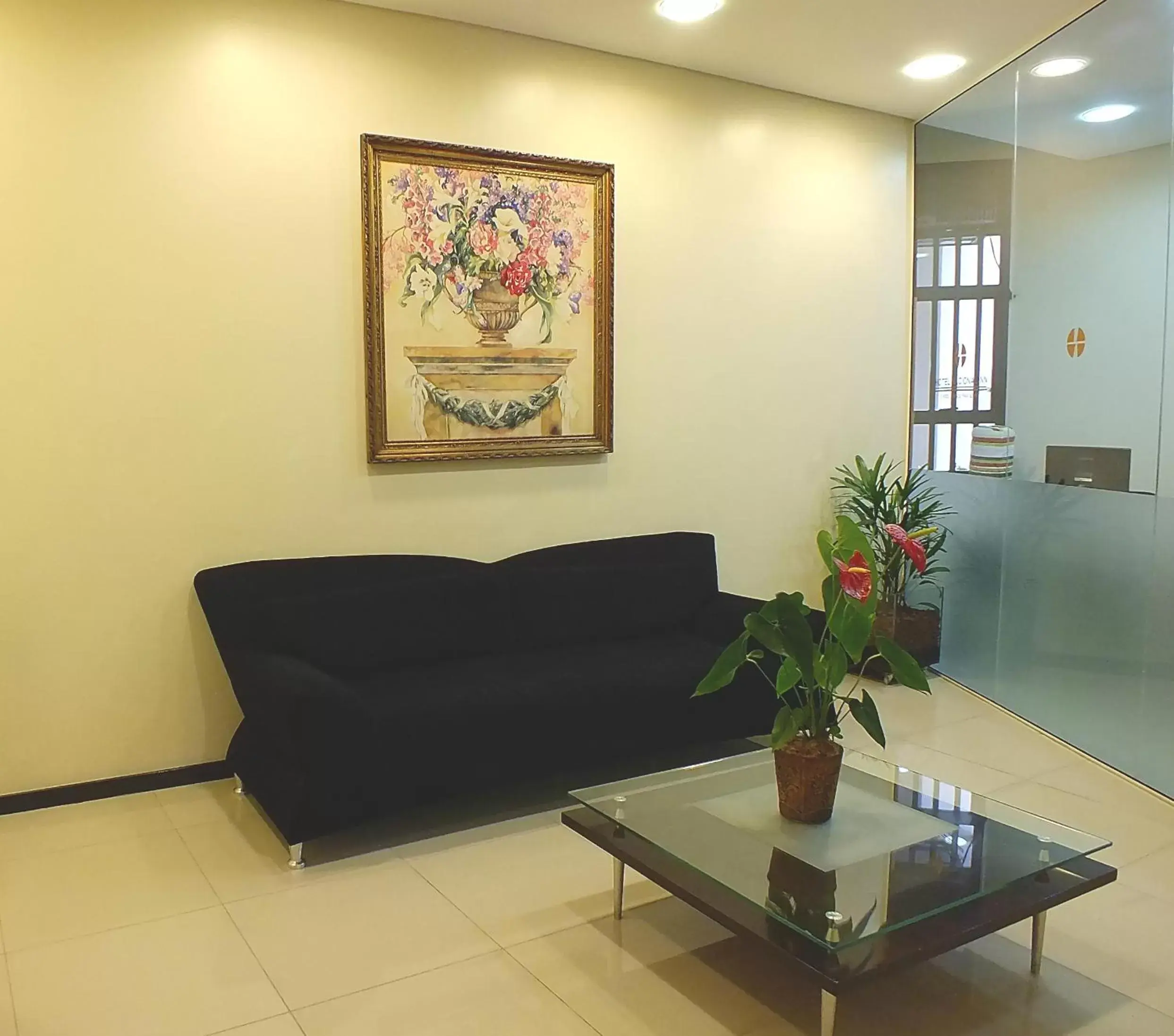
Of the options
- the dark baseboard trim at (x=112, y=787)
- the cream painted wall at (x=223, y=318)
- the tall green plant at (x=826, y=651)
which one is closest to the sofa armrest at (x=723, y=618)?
the cream painted wall at (x=223, y=318)

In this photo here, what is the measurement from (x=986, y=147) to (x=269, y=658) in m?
3.92

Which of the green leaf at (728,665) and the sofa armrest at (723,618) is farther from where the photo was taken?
the sofa armrest at (723,618)

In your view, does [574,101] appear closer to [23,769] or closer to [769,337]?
[769,337]

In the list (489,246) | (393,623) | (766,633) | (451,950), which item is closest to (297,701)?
(393,623)

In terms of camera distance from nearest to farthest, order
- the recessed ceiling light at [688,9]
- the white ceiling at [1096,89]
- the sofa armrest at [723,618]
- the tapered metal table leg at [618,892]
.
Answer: the tapered metal table leg at [618,892], the white ceiling at [1096,89], the recessed ceiling light at [688,9], the sofa armrest at [723,618]

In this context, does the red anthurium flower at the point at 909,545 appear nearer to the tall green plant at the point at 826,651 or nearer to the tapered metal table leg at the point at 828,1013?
the tall green plant at the point at 826,651

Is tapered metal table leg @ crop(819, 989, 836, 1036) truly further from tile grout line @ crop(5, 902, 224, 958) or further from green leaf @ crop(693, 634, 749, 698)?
tile grout line @ crop(5, 902, 224, 958)

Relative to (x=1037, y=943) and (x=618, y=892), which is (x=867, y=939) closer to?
(x=1037, y=943)

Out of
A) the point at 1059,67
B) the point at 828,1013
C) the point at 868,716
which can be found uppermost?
the point at 1059,67

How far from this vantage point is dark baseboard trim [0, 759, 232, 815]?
366 centimetres

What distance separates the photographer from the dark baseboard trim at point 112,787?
144 inches

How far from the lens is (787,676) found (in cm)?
257

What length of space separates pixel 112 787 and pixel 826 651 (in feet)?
8.74

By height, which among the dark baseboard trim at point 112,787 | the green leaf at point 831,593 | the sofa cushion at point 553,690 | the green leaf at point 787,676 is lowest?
the dark baseboard trim at point 112,787
